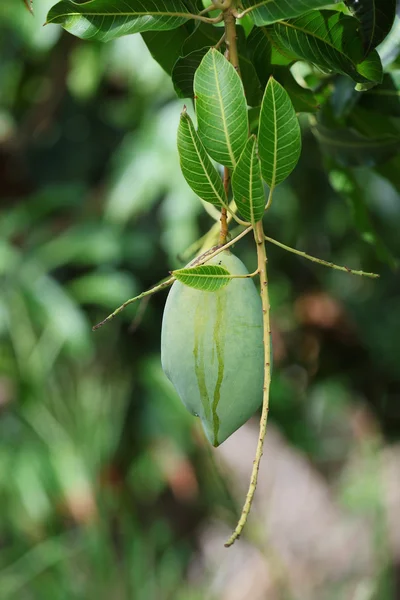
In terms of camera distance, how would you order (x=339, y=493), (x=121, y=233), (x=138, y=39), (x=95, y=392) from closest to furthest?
(x=138, y=39), (x=121, y=233), (x=95, y=392), (x=339, y=493)

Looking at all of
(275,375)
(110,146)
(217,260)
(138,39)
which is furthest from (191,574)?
(217,260)

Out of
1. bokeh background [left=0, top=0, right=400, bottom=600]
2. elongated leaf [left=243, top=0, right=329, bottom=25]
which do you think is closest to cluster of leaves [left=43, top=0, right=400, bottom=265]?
elongated leaf [left=243, top=0, right=329, bottom=25]


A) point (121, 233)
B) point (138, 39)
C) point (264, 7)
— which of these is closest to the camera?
point (264, 7)

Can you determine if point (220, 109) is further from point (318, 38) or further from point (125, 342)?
point (125, 342)

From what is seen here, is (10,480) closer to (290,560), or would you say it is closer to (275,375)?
(275,375)

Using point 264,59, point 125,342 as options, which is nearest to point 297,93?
point 264,59

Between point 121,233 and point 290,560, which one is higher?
point 121,233

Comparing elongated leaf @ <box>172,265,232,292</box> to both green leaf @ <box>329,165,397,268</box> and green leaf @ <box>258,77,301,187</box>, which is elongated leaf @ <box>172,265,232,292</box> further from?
green leaf @ <box>329,165,397,268</box>

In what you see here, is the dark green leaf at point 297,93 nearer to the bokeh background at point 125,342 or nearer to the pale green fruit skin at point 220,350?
the pale green fruit skin at point 220,350
